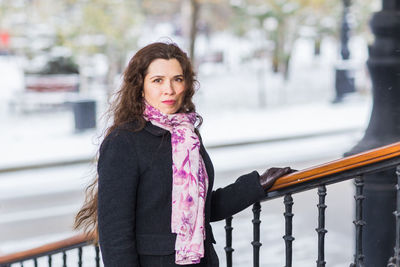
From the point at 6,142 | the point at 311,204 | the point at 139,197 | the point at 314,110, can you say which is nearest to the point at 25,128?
the point at 6,142

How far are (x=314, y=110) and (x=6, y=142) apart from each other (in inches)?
366

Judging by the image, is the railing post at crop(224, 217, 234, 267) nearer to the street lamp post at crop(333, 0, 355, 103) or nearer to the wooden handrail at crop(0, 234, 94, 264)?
the wooden handrail at crop(0, 234, 94, 264)

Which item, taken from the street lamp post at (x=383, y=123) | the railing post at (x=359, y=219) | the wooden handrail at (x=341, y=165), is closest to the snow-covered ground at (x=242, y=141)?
the wooden handrail at (x=341, y=165)

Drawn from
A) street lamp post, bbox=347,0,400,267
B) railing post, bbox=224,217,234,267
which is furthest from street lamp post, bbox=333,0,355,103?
railing post, bbox=224,217,234,267

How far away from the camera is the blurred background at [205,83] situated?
39.9 feet

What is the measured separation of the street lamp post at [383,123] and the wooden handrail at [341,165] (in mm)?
1605

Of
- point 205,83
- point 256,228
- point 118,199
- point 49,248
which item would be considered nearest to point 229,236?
point 256,228

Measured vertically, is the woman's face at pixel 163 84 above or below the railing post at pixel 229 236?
above

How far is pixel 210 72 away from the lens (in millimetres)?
21672

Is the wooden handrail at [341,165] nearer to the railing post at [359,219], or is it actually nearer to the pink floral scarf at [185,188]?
the railing post at [359,219]

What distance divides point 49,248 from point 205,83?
58.1ft

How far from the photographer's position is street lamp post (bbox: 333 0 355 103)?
1905cm

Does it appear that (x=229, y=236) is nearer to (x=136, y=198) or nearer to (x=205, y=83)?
(x=136, y=198)

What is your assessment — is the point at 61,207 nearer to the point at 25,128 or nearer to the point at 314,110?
the point at 25,128
